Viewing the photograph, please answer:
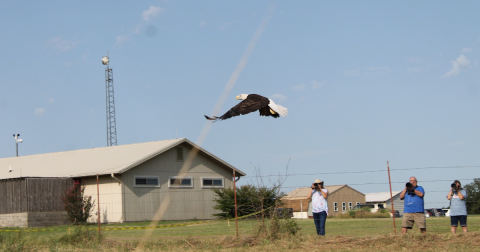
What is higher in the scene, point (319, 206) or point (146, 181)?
point (146, 181)

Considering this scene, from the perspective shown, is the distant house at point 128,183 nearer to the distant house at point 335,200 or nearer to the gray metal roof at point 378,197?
the distant house at point 335,200

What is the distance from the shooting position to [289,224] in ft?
39.2

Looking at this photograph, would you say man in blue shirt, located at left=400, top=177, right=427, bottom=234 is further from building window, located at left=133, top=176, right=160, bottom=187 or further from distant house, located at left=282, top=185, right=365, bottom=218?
distant house, located at left=282, top=185, right=365, bottom=218

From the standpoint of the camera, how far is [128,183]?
2719 centimetres

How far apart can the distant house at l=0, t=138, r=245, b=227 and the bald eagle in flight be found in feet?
41.8

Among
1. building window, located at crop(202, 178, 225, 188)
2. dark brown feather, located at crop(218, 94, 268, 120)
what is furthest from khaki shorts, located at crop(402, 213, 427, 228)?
building window, located at crop(202, 178, 225, 188)

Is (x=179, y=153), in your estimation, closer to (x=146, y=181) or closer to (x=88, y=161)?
(x=146, y=181)

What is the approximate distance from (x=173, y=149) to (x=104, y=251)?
59.9 ft

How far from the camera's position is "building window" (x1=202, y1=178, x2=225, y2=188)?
30.7m

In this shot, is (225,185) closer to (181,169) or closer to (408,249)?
(181,169)

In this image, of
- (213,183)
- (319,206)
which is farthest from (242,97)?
(213,183)

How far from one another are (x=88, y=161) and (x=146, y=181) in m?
4.43

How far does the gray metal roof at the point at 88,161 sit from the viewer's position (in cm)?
2770

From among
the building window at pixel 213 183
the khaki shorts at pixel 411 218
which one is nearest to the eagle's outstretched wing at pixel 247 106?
the khaki shorts at pixel 411 218
